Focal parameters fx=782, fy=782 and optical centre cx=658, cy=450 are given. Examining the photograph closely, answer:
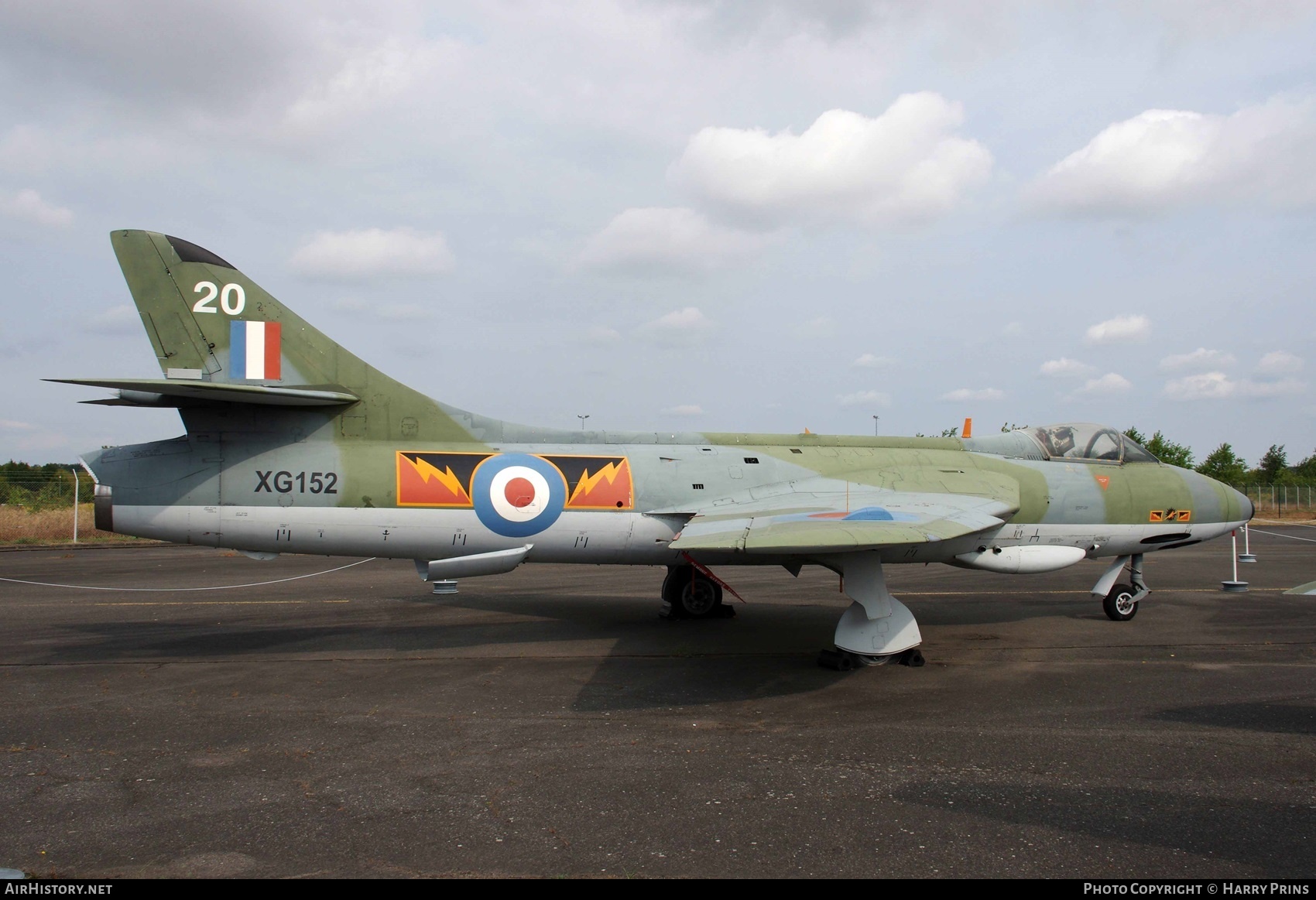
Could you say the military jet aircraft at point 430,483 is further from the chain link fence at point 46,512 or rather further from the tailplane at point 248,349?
the chain link fence at point 46,512

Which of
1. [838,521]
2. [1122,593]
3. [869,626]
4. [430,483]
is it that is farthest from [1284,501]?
[430,483]

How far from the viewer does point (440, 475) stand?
9.14 m

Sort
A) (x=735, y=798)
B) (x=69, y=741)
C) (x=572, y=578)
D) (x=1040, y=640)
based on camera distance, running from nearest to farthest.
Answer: (x=735, y=798), (x=69, y=741), (x=1040, y=640), (x=572, y=578)

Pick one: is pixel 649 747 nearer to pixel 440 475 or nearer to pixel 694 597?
pixel 440 475

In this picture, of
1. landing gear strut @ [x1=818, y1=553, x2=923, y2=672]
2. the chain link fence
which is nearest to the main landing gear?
landing gear strut @ [x1=818, y1=553, x2=923, y2=672]

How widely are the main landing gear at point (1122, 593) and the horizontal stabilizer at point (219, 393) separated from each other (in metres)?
10.7

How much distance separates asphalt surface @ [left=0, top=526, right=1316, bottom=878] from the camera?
4.22 metres

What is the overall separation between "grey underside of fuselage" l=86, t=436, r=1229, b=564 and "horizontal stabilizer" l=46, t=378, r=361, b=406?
1.69 ft

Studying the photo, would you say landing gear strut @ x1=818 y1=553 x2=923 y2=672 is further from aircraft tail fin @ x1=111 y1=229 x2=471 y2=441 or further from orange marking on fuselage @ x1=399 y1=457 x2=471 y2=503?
aircraft tail fin @ x1=111 y1=229 x2=471 y2=441

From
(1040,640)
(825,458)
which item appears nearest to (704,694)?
(825,458)

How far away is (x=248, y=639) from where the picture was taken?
1032 cm

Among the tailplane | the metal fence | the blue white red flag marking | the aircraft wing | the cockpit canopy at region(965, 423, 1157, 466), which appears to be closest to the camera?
the aircraft wing
